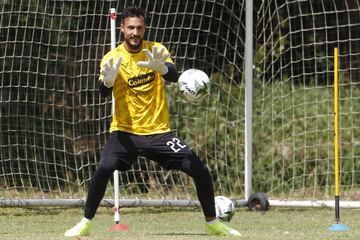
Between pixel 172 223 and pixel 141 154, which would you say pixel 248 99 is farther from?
pixel 141 154

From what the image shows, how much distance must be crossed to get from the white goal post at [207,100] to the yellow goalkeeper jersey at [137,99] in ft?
10.0

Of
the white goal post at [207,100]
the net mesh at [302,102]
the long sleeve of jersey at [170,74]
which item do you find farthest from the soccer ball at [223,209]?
the net mesh at [302,102]

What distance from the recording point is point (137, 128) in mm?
8367

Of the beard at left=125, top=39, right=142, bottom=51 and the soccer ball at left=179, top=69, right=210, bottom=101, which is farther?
the beard at left=125, top=39, right=142, bottom=51

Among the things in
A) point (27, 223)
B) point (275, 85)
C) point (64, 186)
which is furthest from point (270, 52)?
point (27, 223)

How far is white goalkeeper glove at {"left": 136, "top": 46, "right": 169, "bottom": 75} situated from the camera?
320 inches

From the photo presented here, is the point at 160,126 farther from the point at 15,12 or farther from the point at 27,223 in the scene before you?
the point at 15,12

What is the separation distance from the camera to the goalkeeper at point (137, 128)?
27.3 ft

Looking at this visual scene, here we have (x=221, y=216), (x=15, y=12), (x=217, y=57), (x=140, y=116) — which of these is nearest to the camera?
(x=140, y=116)

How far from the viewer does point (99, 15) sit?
39.7 ft

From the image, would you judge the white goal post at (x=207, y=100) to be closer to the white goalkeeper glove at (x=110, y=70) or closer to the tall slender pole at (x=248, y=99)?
the tall slender pole at (x=248, y=99)

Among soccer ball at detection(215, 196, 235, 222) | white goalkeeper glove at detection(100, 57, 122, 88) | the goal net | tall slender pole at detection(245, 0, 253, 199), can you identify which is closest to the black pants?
white goalkeeper glove at detection(100, 57, 122, 88)

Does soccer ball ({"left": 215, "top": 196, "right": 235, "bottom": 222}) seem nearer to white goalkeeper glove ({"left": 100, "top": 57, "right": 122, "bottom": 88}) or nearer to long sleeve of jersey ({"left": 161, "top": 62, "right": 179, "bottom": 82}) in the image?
long sleeve of jersey ({"left": 161, "top": 62, "right": 179, "bottom": 82})

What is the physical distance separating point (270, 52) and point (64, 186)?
3.05 m
